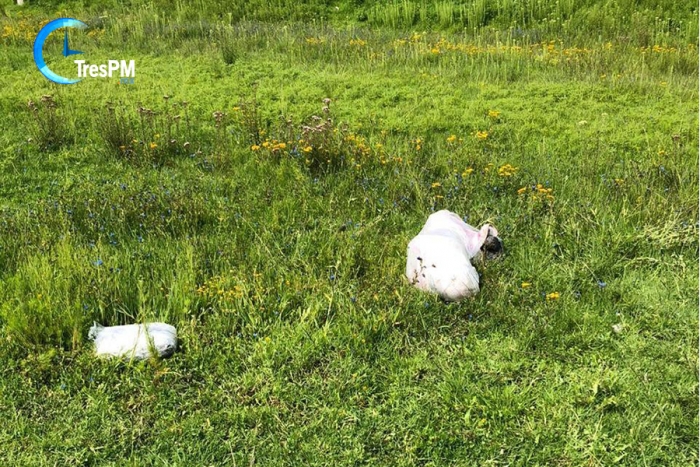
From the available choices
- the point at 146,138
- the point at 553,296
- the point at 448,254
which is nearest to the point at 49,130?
the point at 146,138

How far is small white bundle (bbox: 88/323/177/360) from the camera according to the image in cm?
345

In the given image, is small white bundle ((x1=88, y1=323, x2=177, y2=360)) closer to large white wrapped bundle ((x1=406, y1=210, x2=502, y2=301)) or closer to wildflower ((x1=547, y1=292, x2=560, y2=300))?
large white wrapped bundle ((x1=406, y1=210, x2=502, y2=301))

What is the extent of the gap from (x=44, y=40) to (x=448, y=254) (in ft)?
35.2

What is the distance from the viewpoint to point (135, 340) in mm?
3494

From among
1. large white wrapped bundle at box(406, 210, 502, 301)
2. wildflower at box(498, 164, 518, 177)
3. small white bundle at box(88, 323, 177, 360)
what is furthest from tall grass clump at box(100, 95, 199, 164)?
wildflower at box(498, 164, 518, 177)

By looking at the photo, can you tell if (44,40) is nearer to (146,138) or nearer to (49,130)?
(49,130)

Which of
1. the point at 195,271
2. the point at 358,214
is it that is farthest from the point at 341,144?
the point at 195,271

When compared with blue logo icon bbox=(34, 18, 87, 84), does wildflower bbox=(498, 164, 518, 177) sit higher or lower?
lower

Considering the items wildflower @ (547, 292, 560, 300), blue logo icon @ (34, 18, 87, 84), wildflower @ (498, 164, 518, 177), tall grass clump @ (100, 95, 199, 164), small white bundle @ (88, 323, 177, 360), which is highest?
blue logo icon @ (34, 18, 87, 84)

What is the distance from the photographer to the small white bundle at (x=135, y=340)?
11.3ft

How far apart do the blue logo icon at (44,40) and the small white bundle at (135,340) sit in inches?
259

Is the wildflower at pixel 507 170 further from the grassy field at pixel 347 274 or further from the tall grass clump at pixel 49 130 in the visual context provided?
the tall grass clump at pixel 49 130

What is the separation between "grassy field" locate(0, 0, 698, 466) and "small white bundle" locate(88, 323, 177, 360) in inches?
3.1

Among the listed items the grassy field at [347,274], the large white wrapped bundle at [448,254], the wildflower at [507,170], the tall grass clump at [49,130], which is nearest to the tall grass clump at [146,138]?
the grassy field at [347,274]
